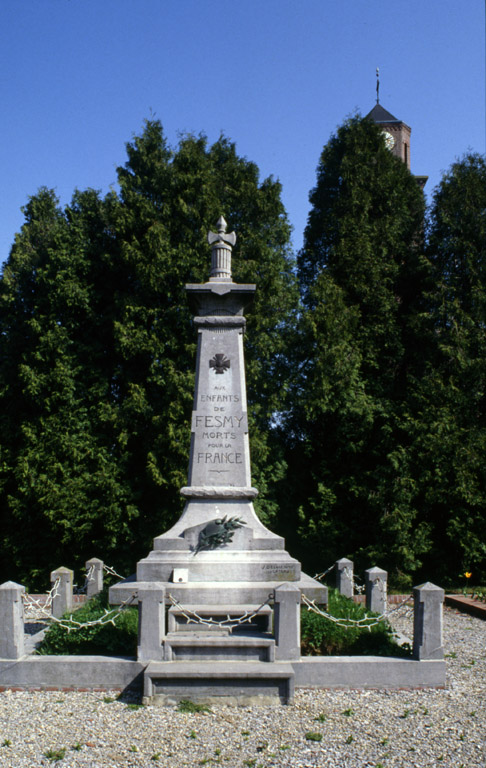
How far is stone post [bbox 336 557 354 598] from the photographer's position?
11.6 metres

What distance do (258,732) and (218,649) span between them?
1.31m

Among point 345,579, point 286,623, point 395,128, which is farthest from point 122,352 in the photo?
point 395,128

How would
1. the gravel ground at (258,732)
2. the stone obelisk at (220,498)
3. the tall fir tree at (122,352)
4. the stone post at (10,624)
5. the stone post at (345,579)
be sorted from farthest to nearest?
the tall fir tree at (122,352) < the stone post at (345,579) < the stone obelisk at (220,498) < the stone post at (10,624) < the gravel ground at (258,732)

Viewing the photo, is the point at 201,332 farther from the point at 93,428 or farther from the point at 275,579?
the point at 93,428

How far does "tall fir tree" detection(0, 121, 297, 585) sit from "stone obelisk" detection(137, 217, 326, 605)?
17.6 feet

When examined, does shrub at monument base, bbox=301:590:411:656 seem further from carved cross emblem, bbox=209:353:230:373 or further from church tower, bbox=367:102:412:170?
church tower, bbox=367:102:412:170

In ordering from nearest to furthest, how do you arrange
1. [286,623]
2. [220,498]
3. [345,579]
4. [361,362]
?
[286,623] < [220,498] < [345,579] < [361,362]

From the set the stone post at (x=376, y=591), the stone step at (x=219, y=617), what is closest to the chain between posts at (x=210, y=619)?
the stone step at (x=219, y=617)

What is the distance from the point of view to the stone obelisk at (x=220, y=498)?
8523 millimetres

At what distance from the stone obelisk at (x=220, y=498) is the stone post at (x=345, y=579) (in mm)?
2873

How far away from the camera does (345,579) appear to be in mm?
11773

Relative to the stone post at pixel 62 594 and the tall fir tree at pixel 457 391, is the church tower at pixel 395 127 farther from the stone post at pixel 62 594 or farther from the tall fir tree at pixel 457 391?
the stone post at pixel 62 594

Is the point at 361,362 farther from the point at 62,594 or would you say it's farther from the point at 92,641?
the point at 92,641

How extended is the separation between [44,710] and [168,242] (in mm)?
12227
